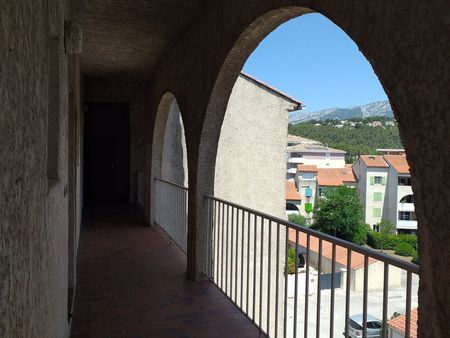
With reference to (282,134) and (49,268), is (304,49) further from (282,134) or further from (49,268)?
(49,268)

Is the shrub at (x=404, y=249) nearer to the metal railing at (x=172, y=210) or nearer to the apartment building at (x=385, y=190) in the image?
the apartment building at (x=385, y=190)

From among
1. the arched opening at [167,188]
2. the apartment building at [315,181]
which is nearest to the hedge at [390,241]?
the apartment building at [315,181]

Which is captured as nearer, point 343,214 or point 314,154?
point 343,214

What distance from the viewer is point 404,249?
41.3m

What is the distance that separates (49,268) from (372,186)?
162 feet

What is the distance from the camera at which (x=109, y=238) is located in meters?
6.21

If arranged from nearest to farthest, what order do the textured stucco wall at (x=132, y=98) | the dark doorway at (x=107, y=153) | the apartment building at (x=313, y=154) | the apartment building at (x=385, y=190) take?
the textured stucco wall at (x=132, y=98) < the dark doorway at (x=107, y=153) < the apartment building at (x=385, y=190) < the apartment building at (x=313, y=154)

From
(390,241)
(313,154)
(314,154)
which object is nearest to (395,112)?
(390,241)

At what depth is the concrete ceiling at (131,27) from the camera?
13.2 ft

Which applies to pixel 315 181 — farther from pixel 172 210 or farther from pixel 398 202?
pixel 172 210

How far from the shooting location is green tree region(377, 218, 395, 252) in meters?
43.3

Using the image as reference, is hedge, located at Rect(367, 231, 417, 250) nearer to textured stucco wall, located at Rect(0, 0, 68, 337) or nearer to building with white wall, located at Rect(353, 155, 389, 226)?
building with white wall, located at Rect(353, 155, 389, 226)

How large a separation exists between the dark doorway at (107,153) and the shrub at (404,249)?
3687 centimetres

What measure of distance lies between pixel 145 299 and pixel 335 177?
159 ft
